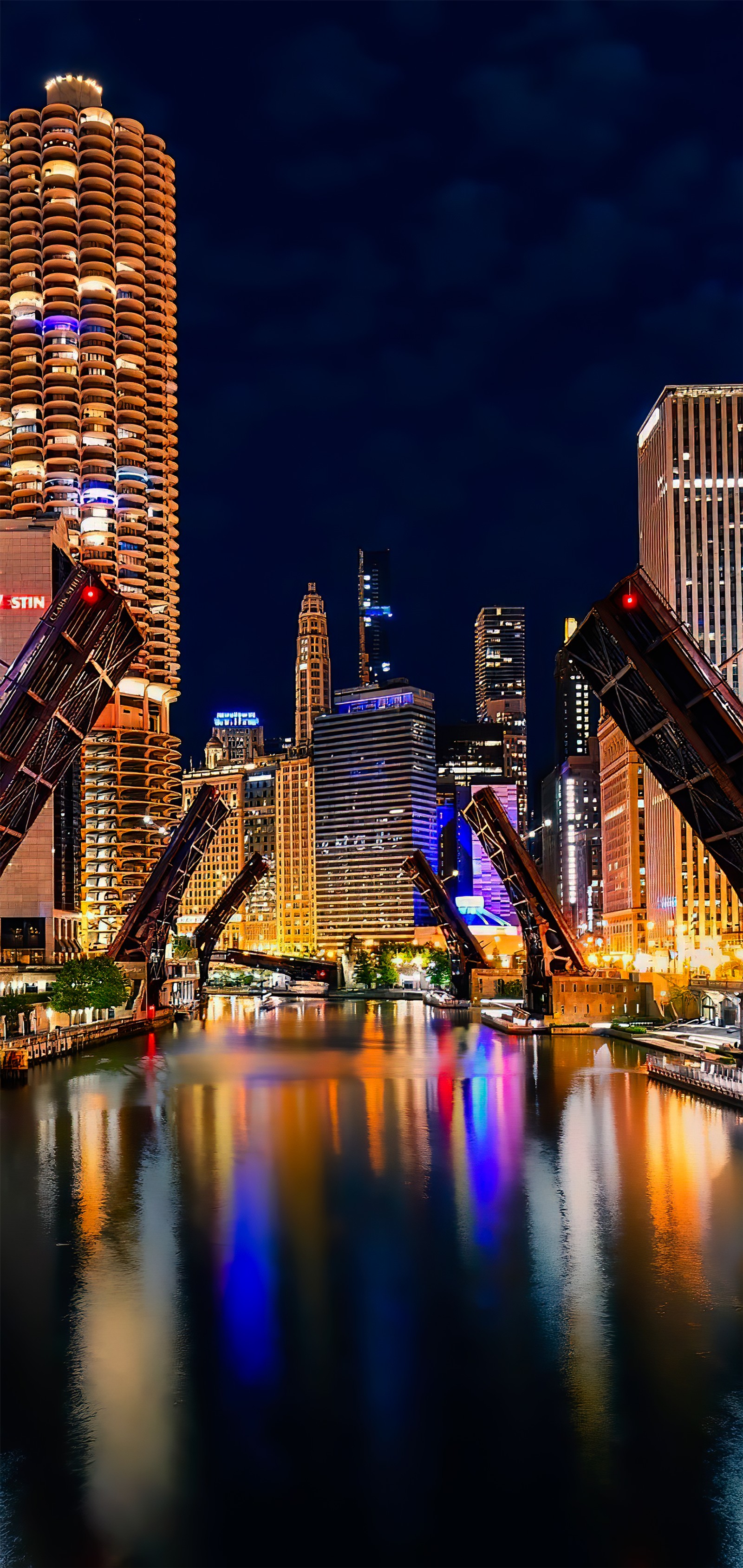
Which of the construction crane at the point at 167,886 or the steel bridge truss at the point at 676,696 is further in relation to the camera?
the construction crane at the point at 167,886

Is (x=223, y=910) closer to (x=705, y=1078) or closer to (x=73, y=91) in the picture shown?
(x=705, y=1078)

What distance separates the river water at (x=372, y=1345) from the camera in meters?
14.0

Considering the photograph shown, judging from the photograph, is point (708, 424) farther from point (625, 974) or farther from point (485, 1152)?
point (485, 1152)

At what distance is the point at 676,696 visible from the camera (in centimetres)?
4175

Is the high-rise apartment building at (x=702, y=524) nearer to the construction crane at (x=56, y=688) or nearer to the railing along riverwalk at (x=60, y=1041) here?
the railing along riverwalk at (x=60, y=1041)

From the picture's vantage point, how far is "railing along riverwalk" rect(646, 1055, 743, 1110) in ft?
147

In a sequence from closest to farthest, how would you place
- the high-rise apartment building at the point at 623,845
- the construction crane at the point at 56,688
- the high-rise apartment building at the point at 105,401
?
the construction crane at the point at 56,688 → the high-rise apartment building at the point at 105,401 → the high-rise apartment building at the point at 623,845

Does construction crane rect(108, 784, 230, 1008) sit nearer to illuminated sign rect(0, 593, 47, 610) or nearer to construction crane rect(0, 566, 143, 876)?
illuminated sign rect(0, 593, 47, 610)

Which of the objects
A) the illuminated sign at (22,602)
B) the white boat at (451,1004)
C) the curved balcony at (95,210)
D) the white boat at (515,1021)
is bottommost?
the white boat at (451,1004)

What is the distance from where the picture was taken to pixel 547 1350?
19.2m

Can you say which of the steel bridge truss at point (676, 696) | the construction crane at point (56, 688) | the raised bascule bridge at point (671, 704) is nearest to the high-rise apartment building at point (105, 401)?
the construction crane at point (56, 688)

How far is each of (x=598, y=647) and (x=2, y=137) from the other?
142 metres

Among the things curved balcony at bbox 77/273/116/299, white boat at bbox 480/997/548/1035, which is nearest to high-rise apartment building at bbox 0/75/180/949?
curved balcony at bbox 77/273/116/299

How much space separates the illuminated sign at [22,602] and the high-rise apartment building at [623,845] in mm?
71085
